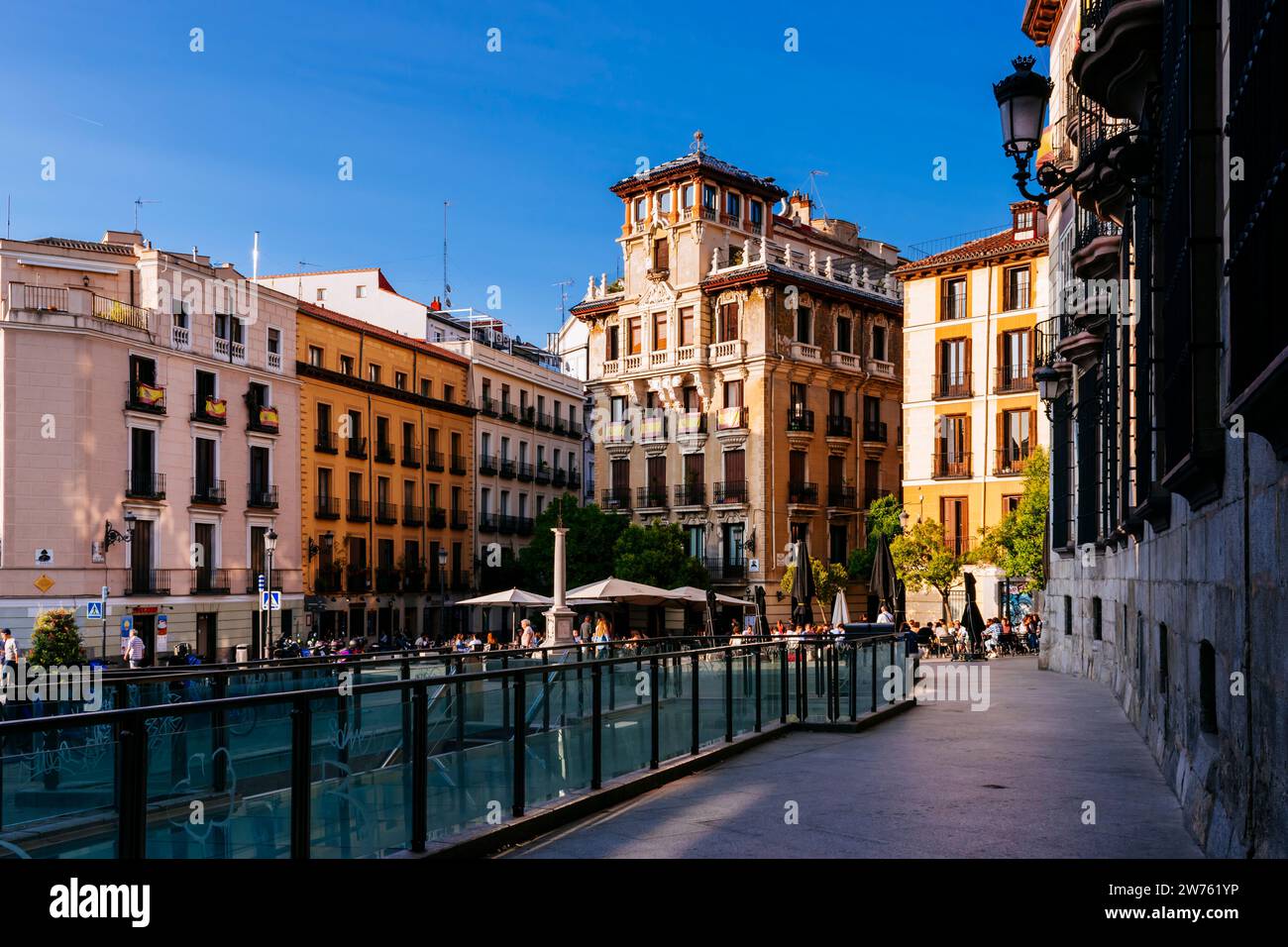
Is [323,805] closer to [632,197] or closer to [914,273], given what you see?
[914,273]

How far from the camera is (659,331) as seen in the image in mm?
67375

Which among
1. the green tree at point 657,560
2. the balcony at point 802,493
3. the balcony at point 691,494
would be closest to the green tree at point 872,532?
the balcony at point 802,493

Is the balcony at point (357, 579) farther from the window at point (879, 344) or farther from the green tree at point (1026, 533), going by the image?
the window at point (879, 344)

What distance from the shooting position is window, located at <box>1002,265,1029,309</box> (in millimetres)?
53906

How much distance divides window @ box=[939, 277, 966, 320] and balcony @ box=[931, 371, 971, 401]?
8.17 feet

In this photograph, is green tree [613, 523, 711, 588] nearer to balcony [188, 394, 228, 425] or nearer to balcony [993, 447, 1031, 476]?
balcony [993, 447, 1031, 476]

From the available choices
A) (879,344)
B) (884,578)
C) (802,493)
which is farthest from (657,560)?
(884,578)

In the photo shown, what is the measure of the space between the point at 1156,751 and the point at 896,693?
20.0 feet

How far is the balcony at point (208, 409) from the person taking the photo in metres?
49.8

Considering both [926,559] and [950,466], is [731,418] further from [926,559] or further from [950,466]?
[926,559]

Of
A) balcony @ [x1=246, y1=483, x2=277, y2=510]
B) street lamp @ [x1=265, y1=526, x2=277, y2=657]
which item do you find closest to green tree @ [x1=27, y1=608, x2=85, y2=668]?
street lamp @ [x1=265, y1=526, x2=277, y2=657]

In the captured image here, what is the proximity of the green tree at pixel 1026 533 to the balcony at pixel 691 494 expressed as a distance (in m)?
17.2

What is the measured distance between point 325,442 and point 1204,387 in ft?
175

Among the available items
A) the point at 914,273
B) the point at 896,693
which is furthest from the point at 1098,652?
the point at 914,273
